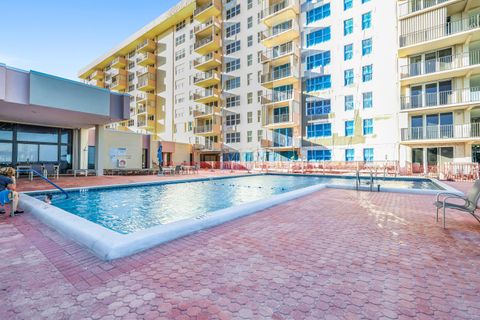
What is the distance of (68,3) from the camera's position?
52.7ft

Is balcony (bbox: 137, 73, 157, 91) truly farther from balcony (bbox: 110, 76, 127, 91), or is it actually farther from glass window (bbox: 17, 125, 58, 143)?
glass window (bbox: 17, 125, 58, 143)

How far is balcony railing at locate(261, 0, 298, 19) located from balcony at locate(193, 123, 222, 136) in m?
15.0

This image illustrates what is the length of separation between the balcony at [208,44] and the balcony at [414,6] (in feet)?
72.4

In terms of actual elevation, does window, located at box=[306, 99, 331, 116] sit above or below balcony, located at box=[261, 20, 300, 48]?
below

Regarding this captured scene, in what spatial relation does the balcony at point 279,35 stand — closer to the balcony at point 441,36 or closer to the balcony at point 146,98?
the balcony at point 441,36

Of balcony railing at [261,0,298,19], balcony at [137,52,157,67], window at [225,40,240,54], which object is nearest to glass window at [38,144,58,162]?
window at [225,40,240,54]

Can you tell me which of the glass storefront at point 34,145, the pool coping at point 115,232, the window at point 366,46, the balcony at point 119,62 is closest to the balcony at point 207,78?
the window at point 366,46

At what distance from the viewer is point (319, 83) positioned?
85.9 ft

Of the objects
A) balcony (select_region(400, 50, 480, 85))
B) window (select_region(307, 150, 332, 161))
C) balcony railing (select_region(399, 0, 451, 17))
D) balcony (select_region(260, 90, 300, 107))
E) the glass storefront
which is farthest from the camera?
balcony (select_region(260, 90, 300, 107))

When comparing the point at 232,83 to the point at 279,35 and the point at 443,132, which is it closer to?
the point at 279,35

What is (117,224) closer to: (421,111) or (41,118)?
(41,118)

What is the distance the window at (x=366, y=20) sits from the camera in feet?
76.4

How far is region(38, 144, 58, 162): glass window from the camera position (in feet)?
55.5

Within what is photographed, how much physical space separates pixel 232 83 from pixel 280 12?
1040 centimetres
